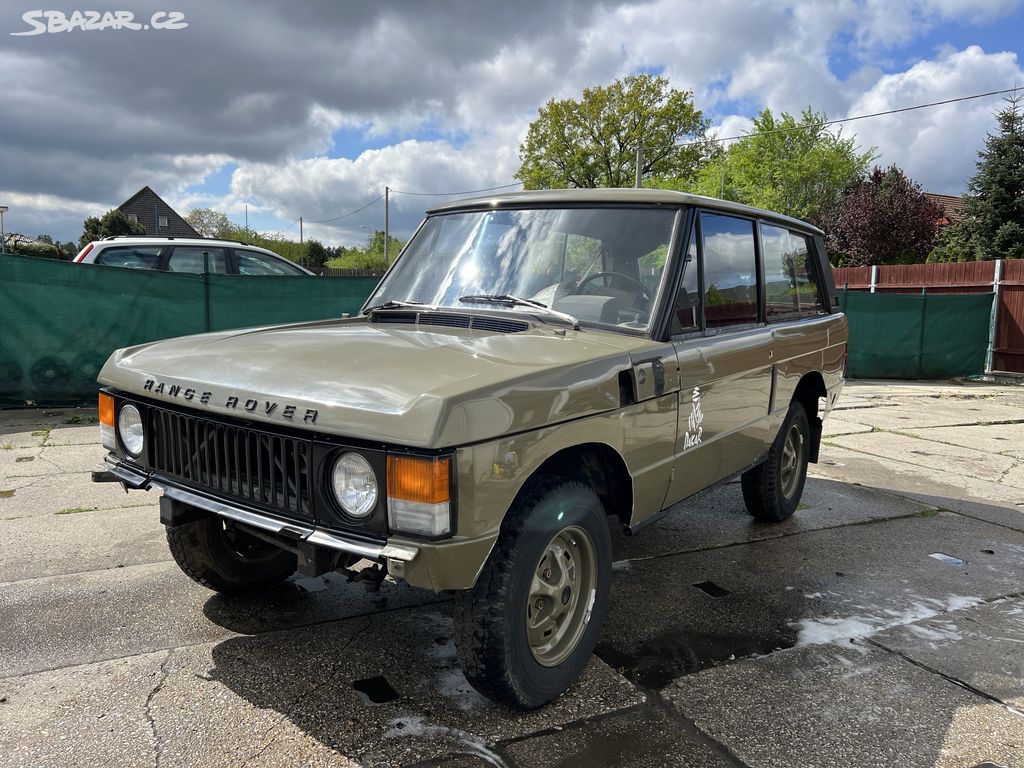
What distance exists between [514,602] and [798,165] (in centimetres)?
4668

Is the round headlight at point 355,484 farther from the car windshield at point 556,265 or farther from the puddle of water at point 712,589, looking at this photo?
the puddle of water at point 712,589

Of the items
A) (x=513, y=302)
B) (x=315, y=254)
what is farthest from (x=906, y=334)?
(x=315, y=254)

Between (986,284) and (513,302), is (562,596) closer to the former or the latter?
(513,302)

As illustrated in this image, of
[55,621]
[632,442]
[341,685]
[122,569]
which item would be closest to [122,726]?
[341,685]

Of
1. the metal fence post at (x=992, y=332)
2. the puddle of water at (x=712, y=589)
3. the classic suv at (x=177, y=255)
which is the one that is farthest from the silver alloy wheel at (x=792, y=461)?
the metal fence post at (x=992, y=332)

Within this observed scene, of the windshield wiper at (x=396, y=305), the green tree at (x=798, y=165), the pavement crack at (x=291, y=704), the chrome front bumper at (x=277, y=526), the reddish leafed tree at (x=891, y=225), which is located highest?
the green tree at (x=798, y=165)

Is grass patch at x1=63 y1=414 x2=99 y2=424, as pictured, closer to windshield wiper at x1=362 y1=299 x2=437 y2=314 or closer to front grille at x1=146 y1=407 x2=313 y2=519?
windshield wiper at x1=362 y1=299 x2=437 y2=314

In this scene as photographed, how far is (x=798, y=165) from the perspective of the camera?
4369 centimetres

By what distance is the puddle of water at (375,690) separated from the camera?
2693mm

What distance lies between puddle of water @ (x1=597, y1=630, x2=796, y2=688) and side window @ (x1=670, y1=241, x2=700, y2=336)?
52.9 inches

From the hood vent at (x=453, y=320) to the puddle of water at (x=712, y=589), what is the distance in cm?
181

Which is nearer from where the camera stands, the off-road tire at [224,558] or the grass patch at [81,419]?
the off-road tire at [224,558]

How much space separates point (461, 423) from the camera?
209cm

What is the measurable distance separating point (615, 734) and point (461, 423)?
4.15 feet
